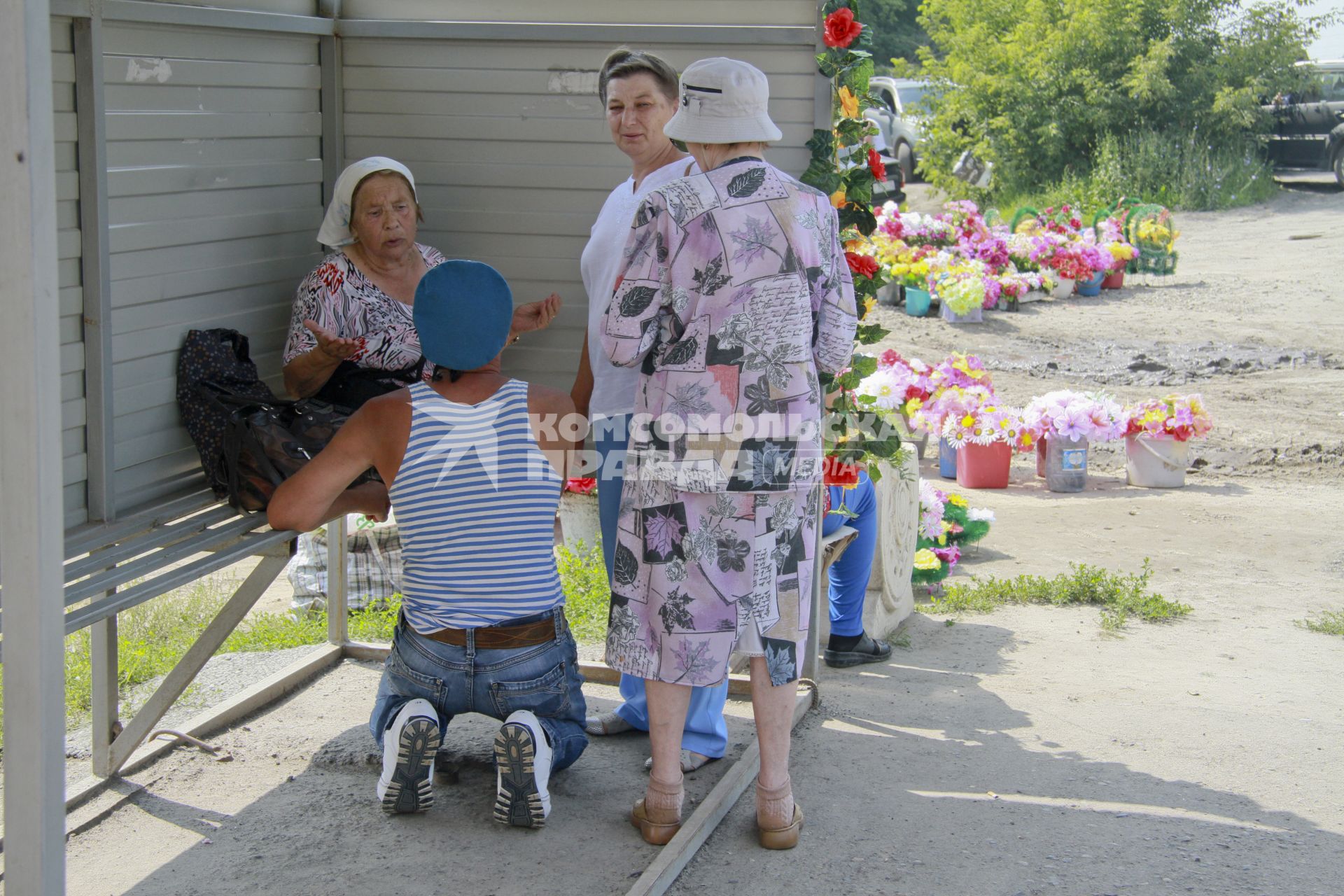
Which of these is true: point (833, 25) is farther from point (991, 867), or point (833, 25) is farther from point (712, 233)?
point (991, 867)

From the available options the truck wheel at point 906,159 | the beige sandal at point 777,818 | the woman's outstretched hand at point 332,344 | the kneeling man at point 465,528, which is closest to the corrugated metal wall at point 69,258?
the kneeling man at point 465,528

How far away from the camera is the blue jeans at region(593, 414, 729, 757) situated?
3348mm

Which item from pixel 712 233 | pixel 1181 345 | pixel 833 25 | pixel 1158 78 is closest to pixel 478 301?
pixel 712 233

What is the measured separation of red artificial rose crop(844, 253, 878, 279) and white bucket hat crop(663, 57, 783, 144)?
2.89 feet

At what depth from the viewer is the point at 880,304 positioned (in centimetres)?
1266

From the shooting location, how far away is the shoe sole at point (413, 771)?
3.00m

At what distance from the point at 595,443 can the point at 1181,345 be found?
8.90 m

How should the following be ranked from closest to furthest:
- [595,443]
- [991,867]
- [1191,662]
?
[991,867], [595,443], [1191,662]

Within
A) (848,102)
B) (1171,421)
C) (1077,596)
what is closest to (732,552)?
(848,102)

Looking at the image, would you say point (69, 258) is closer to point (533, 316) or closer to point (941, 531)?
point (533, 316)

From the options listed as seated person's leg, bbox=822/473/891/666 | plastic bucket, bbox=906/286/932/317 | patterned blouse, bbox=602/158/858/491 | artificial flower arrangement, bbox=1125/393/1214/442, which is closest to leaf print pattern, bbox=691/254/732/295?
patterned blouse, bbox=602/158/858/491

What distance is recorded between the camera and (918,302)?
12.3m

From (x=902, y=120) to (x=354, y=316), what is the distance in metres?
19.8

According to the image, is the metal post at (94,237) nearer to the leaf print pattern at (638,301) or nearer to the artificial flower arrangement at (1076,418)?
the leaf print pattern at (638,301)
